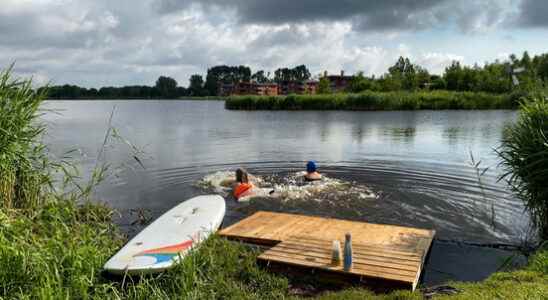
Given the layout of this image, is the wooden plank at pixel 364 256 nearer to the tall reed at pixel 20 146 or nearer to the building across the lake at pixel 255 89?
the tall reed at pixel 20 146

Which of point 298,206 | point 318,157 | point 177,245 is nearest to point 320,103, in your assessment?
point 318,157

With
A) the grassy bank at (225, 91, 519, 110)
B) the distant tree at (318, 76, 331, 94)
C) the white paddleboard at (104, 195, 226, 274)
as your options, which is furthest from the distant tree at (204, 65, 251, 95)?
the white paddleboard at (104, 195, 226, 274)

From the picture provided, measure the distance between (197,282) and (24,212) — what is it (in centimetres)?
A: 352

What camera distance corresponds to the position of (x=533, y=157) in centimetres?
784

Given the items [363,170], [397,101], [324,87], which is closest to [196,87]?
[324,87]

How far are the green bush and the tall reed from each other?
27.3 feet

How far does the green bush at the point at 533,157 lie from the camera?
25.1 ft

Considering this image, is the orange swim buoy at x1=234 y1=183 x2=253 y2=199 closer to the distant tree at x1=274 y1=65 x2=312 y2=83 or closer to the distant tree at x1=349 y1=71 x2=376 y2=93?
the distant tree at x1=349 y1=71 x2=376 y2=93

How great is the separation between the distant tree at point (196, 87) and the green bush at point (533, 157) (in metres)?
167

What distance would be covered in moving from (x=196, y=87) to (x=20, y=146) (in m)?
167

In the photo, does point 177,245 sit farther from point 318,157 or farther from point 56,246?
point 318,157

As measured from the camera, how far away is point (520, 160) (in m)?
8.15

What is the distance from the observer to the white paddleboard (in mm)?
5903

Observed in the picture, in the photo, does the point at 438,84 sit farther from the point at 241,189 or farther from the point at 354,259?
the point at 354,259
